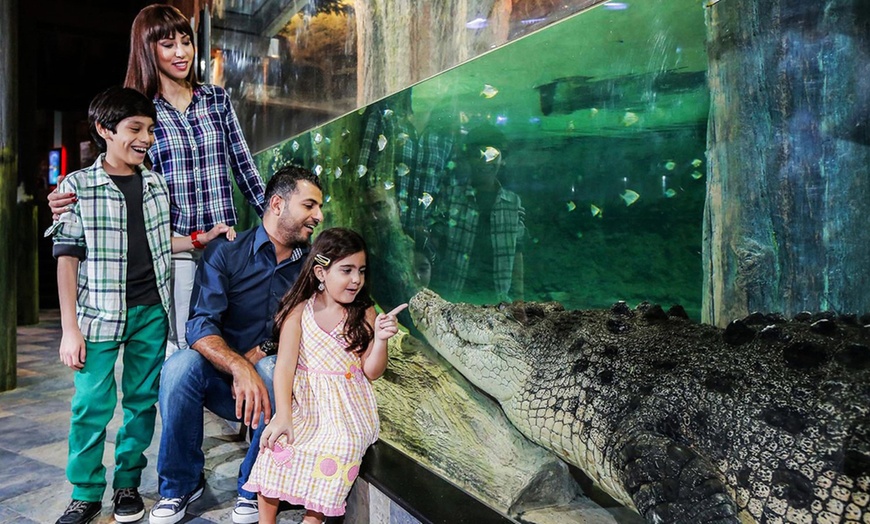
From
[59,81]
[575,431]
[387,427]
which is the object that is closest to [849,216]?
[575,431]

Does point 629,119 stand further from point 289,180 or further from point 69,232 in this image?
point 69,232

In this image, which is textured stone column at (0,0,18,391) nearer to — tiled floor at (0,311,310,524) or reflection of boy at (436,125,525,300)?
tiled floor at (0,311,310,524)

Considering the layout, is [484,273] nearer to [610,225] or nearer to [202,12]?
[610,225]

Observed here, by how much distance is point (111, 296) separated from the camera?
2102 millimetres

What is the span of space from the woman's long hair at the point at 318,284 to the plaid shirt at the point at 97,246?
0.63 m

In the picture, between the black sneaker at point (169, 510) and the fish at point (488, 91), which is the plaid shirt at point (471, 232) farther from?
the black sneaker at point (169, 510)

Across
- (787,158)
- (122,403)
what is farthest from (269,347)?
(787,158)

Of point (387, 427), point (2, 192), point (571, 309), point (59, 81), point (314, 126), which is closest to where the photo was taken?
point (571, 309)

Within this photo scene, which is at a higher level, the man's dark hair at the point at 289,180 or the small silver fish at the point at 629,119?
the small silver fish at the point at 629,119

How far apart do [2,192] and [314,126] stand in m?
2.94

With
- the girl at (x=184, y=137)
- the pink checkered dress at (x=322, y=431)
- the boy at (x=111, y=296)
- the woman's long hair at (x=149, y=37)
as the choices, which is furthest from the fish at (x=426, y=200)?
the woman's long hair at (x=149, y=37)

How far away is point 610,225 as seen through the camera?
1.19 metres

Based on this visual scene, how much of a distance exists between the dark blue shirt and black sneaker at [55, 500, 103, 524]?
2.34 feet

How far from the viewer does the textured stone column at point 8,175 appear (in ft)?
14.3
